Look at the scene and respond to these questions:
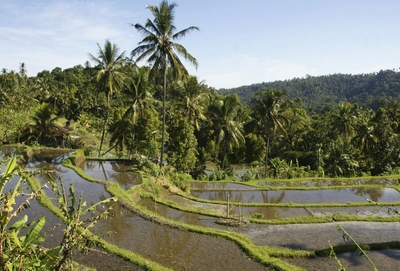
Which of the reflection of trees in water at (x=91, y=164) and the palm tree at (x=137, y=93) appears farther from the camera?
the palm tree at (x=137, y=93)

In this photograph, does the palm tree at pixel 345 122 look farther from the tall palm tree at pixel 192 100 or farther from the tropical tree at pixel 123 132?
the tropical tree at pixel 123 132

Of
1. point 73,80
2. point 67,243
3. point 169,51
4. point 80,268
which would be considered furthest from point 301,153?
point 73,80

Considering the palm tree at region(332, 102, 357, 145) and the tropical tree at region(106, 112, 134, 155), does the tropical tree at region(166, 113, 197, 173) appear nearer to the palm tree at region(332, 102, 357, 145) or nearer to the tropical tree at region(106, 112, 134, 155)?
the tropical tree at region(106, 112, 134, 155)

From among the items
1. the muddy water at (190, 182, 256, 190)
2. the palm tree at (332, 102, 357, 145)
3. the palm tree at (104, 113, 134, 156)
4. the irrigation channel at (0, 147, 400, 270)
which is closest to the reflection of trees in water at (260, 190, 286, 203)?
the irrigation channel at (0, 147, 400, 270)

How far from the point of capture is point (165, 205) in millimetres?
15039

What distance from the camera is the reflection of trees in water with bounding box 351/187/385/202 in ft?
60.3

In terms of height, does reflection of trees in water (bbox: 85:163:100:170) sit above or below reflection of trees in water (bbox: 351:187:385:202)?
above

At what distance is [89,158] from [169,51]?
11.9 meters

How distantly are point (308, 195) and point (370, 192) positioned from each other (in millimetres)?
4134

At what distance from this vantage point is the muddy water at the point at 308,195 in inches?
687

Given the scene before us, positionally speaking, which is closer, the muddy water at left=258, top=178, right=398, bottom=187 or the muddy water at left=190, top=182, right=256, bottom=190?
the muddy water at left=190, top=182, right=256, bottom=190

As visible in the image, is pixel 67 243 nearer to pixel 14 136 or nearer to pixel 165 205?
pixel 165 205

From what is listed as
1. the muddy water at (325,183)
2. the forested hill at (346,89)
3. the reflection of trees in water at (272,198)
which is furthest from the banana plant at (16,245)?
the forested hill at (346,89)

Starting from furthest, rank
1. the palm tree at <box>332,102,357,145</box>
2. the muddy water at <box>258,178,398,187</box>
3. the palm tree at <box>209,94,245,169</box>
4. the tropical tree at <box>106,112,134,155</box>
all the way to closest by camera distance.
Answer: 1. the palm tree at <box>332,102,357,145</box>
2. the palm tree at <box>209,94,245,169</box>
3. the tropical tree at <box>106,112,134,155</box>
4. the muddy water at <box>258,178,398,187</box>
